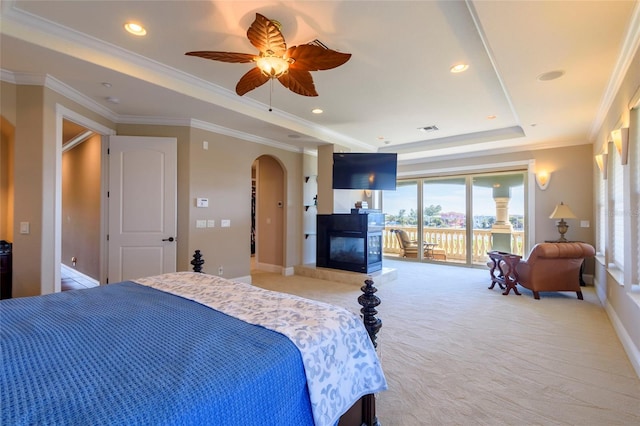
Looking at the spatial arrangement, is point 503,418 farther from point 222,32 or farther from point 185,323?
point 222,32

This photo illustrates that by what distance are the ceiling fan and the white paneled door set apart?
7.61 feet

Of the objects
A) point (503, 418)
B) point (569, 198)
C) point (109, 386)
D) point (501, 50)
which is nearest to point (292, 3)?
point (501, 50)

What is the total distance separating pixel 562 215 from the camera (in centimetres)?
506

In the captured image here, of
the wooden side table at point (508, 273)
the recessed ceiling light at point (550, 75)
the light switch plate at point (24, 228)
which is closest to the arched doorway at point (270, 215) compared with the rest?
the light switch plate at point (24, 228)

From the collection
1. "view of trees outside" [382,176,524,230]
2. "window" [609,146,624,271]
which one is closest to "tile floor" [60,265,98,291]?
"view of trees outside" [382,176,524,230]

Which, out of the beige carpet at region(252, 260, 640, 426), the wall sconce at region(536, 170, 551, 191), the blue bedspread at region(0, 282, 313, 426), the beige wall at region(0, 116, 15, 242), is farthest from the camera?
the wall sconce at region(536, 170, 551, 191)

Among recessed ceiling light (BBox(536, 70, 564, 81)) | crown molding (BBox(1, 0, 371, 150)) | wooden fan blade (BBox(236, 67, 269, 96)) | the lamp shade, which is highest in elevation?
crown molding (BBox(1, 0, 371, 150))

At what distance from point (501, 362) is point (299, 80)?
289cm

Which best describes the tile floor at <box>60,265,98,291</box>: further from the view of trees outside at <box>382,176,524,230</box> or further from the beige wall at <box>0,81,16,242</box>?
the view of trees outside at <box>382,176,524,230</box>

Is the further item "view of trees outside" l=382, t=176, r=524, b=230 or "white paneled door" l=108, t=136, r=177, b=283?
"view of trees outside" l=382, t=176, r=524, b=230

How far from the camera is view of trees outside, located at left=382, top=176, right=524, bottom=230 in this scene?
6.25 meters

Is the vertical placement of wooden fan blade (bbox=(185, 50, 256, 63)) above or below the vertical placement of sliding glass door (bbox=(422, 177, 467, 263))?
above

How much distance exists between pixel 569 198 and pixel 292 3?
19.7 feet

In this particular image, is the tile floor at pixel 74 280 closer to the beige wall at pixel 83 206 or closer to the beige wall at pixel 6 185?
the beige wall at pixel 83 206
